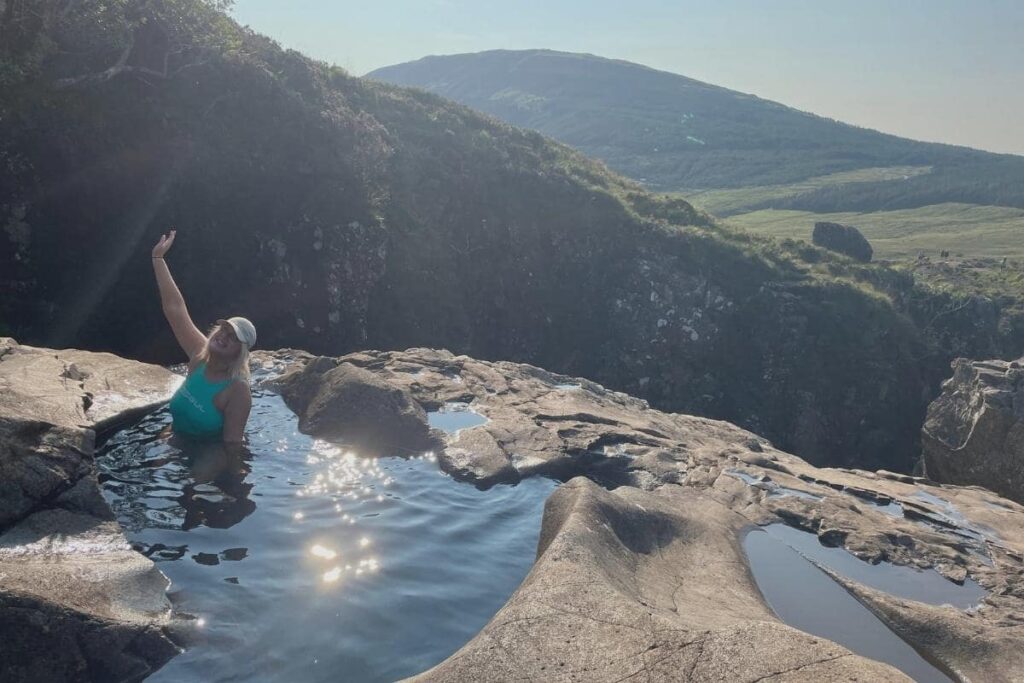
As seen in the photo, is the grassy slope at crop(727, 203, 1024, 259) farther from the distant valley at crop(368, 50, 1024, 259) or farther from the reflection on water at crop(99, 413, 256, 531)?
the reflection on water at crop(99, 413, 256, 531)

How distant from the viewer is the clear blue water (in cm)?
614

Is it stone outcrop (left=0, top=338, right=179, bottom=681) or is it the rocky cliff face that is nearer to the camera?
the rocky cliff face

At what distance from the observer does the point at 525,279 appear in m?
27.9

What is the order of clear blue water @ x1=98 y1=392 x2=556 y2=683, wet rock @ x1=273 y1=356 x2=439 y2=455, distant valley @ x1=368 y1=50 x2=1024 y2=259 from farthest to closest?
1. distant valley @ x1=368 y1=50 x2=1024 y2=259
2. wet rock @ x1=273 y1=356 x2=439 y2=455
3. clear blue water @ x1=98 y1=392 x2=556 y2=683

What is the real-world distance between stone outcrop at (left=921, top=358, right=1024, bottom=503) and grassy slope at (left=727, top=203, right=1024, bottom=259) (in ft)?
136

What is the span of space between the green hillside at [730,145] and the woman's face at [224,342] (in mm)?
104919

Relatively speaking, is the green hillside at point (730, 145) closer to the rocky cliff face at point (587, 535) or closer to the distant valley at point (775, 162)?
the distant valley at point (775, 162)

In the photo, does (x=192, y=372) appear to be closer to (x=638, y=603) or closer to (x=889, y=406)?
(x=638, y=603)

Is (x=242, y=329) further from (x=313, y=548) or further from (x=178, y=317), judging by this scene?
(x=313, y=548)

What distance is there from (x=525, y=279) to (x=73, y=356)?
708 inches

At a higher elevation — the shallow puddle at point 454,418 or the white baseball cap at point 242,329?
the white baseball cap at point 242,329

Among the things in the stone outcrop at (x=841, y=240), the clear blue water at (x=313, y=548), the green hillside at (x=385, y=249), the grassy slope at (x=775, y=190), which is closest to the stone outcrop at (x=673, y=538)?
the clear blue water at (x=313, y=548)

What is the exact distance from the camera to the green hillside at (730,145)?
11688 cm

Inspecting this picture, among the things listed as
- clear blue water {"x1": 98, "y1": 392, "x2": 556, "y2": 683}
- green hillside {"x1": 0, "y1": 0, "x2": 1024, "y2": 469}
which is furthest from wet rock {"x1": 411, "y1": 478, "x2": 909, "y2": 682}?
green hillside {"x1": 0, "y1": 0, "x2": 1024, "y2": 469}
